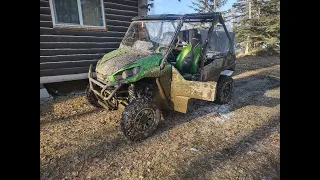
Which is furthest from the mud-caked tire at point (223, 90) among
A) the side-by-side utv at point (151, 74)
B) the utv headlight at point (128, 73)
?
the utv headlight at point (128, 73)

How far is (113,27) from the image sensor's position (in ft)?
23.0

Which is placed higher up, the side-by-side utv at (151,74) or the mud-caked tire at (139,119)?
the side-by-side utv at (151,74)

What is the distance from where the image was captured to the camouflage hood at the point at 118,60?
3.58 metres

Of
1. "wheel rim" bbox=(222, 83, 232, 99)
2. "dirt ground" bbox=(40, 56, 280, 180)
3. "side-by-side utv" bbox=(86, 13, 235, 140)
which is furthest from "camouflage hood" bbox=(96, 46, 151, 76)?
"wheel rim" bbox=(222, 83, 232, 99)

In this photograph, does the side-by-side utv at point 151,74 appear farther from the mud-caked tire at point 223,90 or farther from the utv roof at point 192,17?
the mud-caked tire at point 223,90

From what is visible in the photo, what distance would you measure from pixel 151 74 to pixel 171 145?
1.26m

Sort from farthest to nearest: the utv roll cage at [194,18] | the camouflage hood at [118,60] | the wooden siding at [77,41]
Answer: the wooden siding at [77,41] → the utv roll cage at [194,18] → the camouflage hood at [118,60]

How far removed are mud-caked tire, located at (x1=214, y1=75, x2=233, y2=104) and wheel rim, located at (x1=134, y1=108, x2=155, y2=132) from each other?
231cm

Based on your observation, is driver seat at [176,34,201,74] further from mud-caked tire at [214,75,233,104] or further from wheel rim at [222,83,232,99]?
wheel rim at [222,83,232,99]

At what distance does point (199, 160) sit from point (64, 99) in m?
4.43

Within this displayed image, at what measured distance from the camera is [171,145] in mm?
3396

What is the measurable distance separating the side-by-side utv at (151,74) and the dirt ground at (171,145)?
1.28 feet
